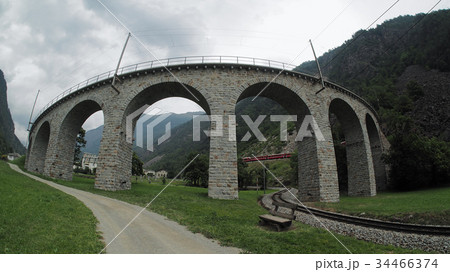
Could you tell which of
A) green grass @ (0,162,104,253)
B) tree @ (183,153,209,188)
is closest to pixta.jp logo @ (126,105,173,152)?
green grass @ (0,162,104,253)

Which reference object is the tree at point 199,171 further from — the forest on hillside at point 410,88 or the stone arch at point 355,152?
the forest on hillside at point 410,88

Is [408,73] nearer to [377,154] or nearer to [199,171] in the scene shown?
[377,154]

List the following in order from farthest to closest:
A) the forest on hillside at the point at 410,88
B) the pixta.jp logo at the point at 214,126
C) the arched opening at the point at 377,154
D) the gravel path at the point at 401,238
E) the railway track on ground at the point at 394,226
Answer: the arched opening at the point at 377,154 < the forest on hillside at the point at 410,88 < the pixta.jp logo at the point at 214,126 < the railway track on ground at the point at 394,226 < the gravel path at the point at 401,238

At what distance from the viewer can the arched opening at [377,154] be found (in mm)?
26312

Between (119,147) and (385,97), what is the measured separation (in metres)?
59.8

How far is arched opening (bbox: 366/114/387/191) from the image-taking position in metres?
26.3

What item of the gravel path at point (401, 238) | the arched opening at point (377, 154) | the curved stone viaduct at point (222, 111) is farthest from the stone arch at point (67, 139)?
the arched opening at point (377, 154)

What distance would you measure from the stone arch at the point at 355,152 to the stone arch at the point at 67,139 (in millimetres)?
27765

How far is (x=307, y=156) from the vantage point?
65.2ft

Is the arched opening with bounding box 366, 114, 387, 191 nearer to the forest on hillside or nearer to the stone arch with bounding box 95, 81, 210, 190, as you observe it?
the forest on hillside

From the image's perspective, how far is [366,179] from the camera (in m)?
22.5

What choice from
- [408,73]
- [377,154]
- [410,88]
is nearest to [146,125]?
[377,154]

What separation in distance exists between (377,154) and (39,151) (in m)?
46.7

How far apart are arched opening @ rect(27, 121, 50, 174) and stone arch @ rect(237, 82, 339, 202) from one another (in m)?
29.6
